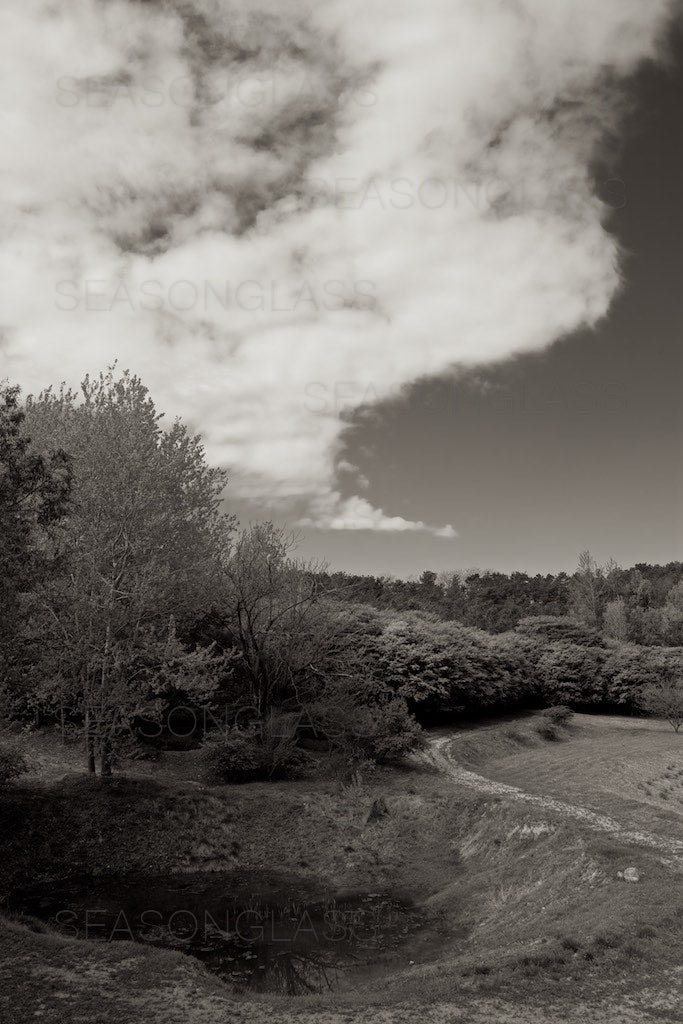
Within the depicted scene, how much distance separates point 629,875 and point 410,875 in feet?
21.3

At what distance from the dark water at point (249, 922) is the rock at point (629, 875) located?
447 centimetres

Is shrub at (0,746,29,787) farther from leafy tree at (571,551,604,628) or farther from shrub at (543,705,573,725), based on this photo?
leafy tree at (571,551,604,628)

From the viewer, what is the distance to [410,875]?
17656 millimetres

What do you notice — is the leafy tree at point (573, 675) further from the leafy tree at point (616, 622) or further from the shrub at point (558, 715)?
the leafy tree at point (616, 622)

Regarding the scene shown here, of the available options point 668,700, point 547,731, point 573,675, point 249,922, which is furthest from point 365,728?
point 573,675

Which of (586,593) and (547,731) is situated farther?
(586,593)

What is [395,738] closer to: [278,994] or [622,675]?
[278,994]

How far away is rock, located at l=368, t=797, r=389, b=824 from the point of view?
21.0 metres

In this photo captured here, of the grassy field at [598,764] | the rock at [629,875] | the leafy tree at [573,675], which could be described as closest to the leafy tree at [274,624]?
the grassy field at [598,764]

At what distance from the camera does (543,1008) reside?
27.6 ft

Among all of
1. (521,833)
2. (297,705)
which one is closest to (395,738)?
(297,705)

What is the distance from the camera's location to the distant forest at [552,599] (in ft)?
234

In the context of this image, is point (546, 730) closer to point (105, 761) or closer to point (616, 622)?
point (105, 761)

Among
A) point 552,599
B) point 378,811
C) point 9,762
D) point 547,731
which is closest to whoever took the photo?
point 9,762
